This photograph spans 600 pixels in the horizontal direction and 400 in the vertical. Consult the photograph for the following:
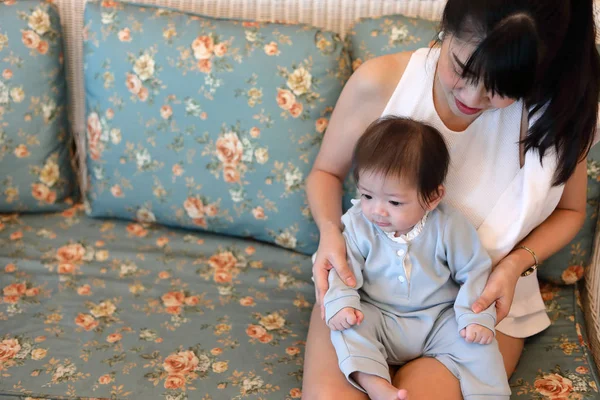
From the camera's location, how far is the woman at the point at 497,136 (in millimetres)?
1028

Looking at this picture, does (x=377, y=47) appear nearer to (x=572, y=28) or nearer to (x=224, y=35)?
(x=224, y=35)

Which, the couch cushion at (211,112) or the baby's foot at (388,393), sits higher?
the couch cushion at (211,112)

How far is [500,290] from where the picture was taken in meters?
1.22

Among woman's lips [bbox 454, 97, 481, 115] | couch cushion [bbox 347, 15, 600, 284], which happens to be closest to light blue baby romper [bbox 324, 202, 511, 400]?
woman's lips [bbox 454, 97, 481, 115]

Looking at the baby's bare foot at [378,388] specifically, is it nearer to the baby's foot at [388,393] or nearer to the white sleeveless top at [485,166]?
the baby's foot at [388,393]

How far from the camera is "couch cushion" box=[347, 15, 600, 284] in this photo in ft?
4.89

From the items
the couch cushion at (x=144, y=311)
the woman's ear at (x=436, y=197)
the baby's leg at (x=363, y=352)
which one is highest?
the woman's ear at (x=436, y=197)

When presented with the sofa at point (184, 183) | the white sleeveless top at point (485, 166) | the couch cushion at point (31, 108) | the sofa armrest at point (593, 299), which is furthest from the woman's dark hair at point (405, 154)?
the couch cushion at point (31, 108)

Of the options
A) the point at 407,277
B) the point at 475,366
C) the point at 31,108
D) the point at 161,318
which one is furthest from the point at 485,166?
the point at 31,108

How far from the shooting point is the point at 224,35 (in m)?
1.57

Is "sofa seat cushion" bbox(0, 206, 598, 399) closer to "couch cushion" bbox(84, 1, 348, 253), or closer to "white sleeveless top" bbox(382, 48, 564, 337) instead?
"couch cushion" bbox(84, 1, 348, 253)

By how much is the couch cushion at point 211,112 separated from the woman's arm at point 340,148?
134 millimetres

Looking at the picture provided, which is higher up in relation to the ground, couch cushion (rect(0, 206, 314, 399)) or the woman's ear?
the woman's ear

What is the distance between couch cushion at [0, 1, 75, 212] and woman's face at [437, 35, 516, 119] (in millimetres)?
1033
